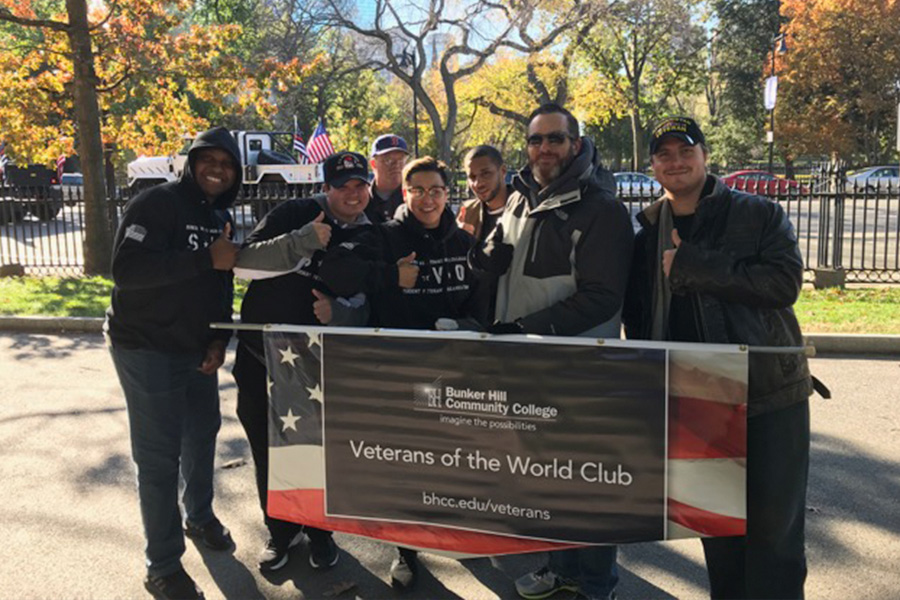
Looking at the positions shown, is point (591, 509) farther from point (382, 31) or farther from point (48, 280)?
point (382, 31)

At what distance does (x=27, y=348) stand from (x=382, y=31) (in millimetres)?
22459

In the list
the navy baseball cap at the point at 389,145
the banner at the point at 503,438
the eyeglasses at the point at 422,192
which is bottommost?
the banner at the point at 503,438

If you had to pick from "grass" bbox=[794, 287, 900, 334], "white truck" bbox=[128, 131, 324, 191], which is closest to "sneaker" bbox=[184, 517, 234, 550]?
"grass" bbox=[794, 287, 900, 334]

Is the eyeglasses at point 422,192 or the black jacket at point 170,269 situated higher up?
the eyeglasses at point 422,192

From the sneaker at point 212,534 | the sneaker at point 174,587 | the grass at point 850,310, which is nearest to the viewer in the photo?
the sneaker at point 174,587

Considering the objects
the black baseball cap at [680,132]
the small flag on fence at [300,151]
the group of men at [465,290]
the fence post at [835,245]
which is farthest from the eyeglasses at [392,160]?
the small flag on fence at [300,151]

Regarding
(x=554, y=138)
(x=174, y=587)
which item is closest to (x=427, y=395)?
(x=554, y=138)

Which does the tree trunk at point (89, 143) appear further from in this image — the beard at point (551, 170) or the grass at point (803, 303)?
the beard at point (551, 170)

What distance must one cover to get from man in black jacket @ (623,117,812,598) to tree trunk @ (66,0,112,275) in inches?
448

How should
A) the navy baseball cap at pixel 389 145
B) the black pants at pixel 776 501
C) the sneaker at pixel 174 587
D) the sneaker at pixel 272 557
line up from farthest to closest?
1. the navy baseball cap at pixel 389 145
2. the sneaker at pixel 272 557
3. the sneaker at pixel 174 587
4. the black pants at pixel 776 501

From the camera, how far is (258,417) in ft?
11.4

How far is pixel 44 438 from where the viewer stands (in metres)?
5.23

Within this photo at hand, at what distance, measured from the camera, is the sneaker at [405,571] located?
11.1 ft

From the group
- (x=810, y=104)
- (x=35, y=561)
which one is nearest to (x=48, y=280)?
(x=35, y=561)
